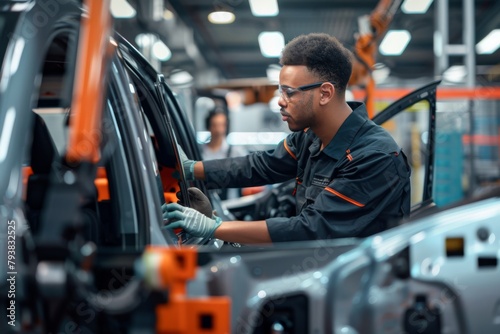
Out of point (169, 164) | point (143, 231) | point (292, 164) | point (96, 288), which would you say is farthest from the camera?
point (292, 164)

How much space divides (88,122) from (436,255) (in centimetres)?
91

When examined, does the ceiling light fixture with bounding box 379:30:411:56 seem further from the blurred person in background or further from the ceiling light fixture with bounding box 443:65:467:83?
the blurred person in background

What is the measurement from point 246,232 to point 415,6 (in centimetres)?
1156

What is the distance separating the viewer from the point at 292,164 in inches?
121

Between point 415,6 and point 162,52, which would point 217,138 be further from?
point 162,52

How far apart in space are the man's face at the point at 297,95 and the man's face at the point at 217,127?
12.5ft

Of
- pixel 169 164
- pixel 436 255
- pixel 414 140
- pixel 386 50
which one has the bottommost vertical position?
pixel 436 255

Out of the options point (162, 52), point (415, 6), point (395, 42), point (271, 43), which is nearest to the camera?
point (415, 6)

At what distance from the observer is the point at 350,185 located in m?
2.37

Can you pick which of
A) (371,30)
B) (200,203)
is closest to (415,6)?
(371,30)

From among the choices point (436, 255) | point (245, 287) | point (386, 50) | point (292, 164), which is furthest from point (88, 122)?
point (386, 50)

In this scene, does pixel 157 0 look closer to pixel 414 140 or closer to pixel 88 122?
pixel 414 140

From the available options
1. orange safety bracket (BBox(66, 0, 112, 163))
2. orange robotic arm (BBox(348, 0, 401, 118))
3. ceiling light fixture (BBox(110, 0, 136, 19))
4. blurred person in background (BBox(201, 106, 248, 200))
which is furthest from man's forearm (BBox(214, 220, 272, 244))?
ceiling light fixture (BBox(110, 0, 136, 19))

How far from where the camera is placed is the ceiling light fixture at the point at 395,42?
1509cm
